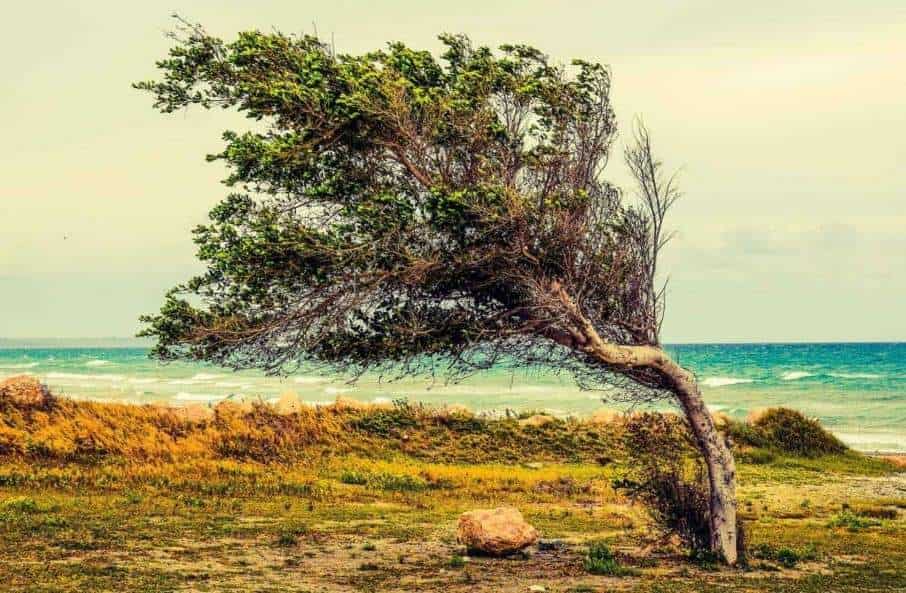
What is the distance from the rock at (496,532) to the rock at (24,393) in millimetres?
21300

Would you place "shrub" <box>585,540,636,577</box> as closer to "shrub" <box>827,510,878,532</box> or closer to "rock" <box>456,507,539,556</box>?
"rock" <box>456,507,539,556</box>

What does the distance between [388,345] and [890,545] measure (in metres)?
12.3

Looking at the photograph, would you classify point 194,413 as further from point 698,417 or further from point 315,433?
point 698,417

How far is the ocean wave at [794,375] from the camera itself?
114438 mm

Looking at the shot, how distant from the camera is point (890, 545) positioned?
23.1 metres

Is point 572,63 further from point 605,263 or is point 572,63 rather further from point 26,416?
point 26,416

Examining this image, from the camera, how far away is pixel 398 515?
2678 cm

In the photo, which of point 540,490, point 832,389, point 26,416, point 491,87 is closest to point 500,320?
point 491,87

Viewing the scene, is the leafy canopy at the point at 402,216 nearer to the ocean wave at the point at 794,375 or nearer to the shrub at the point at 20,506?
the shrub at the point at 20,506

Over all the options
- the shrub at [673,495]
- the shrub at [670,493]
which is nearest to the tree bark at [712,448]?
the shrub at [673,495]

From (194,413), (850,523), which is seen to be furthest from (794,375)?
(850,523)

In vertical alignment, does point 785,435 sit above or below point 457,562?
above

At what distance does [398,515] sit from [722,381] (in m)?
90.2

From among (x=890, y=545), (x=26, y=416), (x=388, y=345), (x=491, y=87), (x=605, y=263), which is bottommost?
(x=890, y=545)
